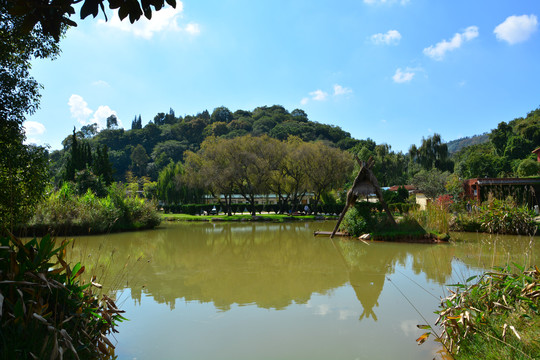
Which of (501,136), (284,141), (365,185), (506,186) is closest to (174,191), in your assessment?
(284,141)

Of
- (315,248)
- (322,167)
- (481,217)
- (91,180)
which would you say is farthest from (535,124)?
(91,180)

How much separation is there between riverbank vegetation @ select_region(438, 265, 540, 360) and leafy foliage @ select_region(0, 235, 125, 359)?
11.4ft

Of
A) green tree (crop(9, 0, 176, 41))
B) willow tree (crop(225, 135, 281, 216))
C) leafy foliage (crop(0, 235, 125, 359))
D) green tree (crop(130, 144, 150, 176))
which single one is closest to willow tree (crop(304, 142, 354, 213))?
willow tree (crop(225, 135, 281, 216))

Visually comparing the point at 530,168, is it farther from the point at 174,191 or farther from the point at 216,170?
the point at 174,191

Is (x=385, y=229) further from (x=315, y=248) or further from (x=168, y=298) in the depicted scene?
(x=168, y=298)

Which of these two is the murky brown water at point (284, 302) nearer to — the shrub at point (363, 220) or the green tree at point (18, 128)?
the green tree at point (18, 128)

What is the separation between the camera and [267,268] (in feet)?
30.1

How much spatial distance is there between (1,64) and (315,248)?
33.3 ft

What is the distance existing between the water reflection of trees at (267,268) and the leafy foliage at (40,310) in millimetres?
671

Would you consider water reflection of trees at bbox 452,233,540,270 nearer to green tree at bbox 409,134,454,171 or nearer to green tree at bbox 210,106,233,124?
green tree at bbox 409,134,454,171

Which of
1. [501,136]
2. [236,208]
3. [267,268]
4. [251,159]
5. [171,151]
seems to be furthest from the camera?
[171,151]

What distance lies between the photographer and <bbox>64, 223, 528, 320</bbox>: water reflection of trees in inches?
260

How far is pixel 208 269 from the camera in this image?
30.1 feet

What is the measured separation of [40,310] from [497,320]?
4292mm
